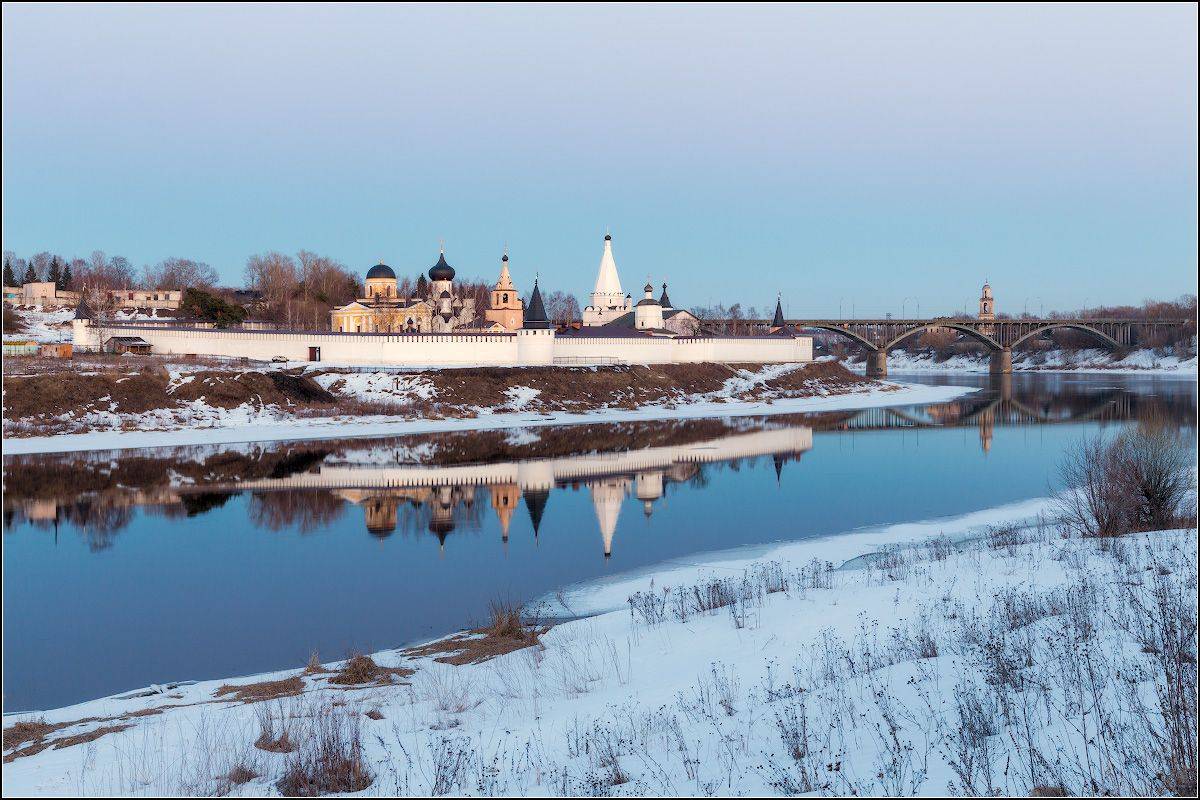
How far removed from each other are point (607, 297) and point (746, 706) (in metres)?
76.3

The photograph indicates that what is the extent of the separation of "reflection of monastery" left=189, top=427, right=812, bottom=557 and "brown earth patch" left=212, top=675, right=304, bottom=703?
8.06 meters

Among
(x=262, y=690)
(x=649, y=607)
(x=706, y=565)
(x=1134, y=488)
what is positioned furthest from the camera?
(x=1134, y=488)

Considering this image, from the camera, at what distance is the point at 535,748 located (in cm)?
704

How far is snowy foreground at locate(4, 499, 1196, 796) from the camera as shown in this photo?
601 cm

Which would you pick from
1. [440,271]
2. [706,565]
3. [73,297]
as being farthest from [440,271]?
[706,565]

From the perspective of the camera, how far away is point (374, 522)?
784 inches

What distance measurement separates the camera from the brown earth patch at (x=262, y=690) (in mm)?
9289

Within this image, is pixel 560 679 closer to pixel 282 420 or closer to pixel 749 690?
pixel 749 690

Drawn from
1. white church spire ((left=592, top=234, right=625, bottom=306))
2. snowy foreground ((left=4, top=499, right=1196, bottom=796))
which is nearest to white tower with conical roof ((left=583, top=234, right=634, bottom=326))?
white church spire ((left=592, top=234, right=625, bottom=306))

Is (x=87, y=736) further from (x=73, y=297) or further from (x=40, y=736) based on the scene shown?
(x=73, y=297)

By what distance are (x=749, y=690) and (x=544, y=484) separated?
17002 mm

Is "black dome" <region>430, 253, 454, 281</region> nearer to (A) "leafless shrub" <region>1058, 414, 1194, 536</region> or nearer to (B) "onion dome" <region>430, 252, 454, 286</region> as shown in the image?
(B) "onion dome" <region>430, 252, 454, 286</region>

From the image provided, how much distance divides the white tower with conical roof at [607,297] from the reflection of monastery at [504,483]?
4984 cm

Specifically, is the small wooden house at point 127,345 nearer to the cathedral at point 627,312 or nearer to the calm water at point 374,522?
the calm water at point 374,522
